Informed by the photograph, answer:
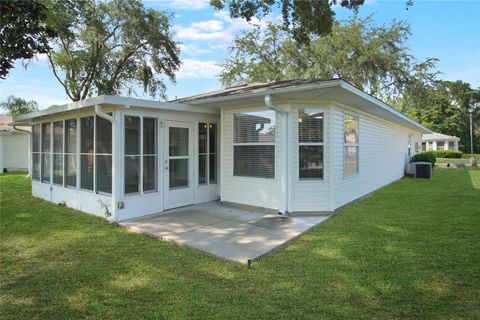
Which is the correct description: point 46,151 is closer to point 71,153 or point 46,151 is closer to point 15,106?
point 71,153

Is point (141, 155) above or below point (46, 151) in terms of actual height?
below

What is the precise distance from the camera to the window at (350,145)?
7991 millimetres

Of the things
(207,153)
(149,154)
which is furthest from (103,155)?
(207,153)

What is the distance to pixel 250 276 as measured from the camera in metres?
3.89

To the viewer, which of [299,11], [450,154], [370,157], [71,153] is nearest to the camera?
[299,11]

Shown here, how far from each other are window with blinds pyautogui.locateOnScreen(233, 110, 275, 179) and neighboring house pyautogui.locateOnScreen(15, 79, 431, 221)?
0.02 meters

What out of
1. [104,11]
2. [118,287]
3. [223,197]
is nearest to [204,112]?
[223,197]

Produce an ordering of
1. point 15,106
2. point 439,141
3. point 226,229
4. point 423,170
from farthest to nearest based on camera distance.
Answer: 1. point 439,141
2. point 15,106
3. point 423,170
4. point 226,229

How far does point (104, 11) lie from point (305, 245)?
17.0 meters

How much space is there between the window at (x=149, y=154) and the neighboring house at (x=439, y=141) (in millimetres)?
41780

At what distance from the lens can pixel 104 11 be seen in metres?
17.0

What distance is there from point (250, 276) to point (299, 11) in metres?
4.90

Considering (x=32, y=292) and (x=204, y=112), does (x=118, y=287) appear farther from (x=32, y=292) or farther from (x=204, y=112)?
(x=204, y=112)

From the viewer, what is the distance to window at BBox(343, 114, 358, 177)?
315 inches
